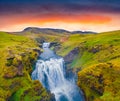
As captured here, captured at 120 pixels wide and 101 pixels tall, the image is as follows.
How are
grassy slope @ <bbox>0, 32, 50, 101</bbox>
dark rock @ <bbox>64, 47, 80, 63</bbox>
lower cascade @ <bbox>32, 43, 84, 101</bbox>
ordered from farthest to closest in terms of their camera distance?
dark rock @ <bbox>64, 47, 80, 63</bbox>
lower cascade @ <bbox>32, 43, 84, 101</bbox>
grassy slope @ <bbox>0, 32, 50, 101</bbox>

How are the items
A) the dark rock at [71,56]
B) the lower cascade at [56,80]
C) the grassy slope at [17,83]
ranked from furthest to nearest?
the dark rock at [71,56] < the lower cascade at [56,80] < the grassy slope at [17,83]

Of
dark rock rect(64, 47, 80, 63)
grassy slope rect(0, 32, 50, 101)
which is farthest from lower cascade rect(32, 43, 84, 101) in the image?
dark rock rect(64, 47, 80, 63)

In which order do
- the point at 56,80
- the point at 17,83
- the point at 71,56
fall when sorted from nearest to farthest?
the point at 17,83, the point at 56,80, the point at 71,56

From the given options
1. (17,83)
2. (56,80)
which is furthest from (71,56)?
(17,83)

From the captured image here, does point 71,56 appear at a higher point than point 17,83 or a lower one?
higher

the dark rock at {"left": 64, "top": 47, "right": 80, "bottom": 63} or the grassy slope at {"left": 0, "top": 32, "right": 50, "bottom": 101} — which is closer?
the grassy slope at {"left": 0, "top": 32, "right": 50, "bottom": 101}

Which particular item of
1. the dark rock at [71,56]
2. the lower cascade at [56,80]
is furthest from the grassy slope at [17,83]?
the dark rock at [71,56]

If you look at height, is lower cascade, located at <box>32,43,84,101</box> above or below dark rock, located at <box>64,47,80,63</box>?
below

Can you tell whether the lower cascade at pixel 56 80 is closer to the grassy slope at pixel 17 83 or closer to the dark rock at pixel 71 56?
the grassy slope at pixel 17 83

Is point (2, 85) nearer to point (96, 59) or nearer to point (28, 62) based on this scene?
point (28, 62)

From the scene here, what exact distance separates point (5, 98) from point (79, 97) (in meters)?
25.0

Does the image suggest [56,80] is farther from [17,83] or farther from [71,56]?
[71,56]

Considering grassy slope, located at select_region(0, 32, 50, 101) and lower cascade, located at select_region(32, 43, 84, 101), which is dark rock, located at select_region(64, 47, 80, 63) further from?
grassy slope, located at select_region(0, 32, 50, 101)

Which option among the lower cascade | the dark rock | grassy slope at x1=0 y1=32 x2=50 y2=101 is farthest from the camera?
the dark rock
